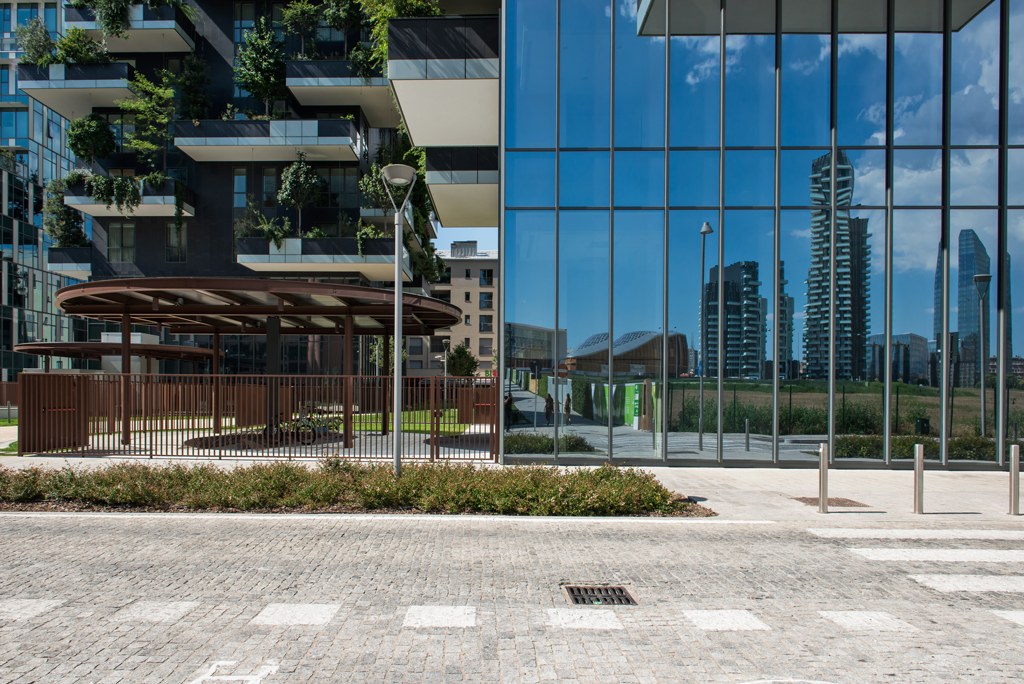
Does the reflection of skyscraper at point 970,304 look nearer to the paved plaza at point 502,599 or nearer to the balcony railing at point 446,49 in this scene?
the paved plaza at point 502,599

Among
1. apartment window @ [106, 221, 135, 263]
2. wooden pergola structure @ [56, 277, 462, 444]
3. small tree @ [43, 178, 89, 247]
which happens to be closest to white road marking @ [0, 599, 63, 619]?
wooden pergola structure @ [56, 277, 462, 444]

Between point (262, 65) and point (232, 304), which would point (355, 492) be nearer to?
point (232, 304)

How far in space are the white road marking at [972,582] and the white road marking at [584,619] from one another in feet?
11.9

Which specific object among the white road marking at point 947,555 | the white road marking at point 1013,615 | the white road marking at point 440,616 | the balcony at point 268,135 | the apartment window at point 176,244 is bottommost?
the white road marking at point 947,555

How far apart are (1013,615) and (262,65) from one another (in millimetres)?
37932

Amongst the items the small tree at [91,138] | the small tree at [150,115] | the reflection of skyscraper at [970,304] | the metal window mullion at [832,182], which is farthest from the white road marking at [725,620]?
the small tree at [91,138]

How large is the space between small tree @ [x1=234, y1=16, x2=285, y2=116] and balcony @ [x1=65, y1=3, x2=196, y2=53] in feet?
14.1

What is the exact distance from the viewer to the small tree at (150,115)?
35.4 metres

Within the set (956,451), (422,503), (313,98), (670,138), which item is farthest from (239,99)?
(956,451)

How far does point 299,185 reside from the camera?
113 ft

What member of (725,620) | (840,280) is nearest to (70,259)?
(840,280)

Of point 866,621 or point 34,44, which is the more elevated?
point 34,44

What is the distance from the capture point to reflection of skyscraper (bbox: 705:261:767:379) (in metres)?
14.7

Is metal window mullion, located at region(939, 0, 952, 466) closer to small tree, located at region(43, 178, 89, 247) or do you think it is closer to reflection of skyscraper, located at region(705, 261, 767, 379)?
reflection of skyscraper, located at region(705, 261, 767, 379)
